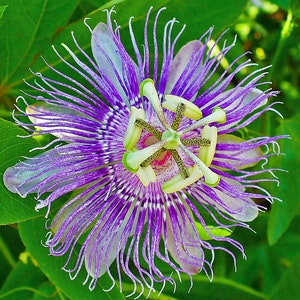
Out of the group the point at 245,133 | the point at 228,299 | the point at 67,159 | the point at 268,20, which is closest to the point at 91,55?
the point at 67,159

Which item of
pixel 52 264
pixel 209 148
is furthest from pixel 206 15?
pixel 52 264

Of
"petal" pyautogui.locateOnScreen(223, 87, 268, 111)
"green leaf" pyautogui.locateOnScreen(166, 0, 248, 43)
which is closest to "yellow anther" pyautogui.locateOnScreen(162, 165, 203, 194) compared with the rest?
"petal" pyautogui.locateOnScreen(223, 87, 268, 111)

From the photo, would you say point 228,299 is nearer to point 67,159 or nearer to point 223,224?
point 223,224

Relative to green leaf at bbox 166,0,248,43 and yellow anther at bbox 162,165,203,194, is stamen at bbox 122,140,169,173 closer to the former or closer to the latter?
yellow anther at bbox 162,165,203,194

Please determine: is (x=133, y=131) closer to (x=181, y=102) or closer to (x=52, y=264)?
(x=181, y=102)

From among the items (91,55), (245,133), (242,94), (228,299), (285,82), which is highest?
(91,55)

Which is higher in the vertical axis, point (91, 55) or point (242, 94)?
point (91, 55)
